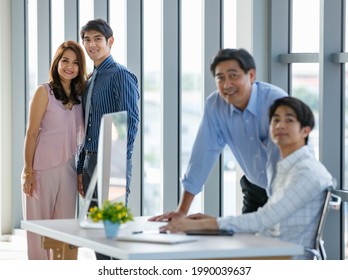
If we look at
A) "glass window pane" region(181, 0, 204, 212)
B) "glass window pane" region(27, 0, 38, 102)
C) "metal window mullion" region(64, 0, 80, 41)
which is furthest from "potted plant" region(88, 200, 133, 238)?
"glass window pane" region(27, 0, 38, 102)

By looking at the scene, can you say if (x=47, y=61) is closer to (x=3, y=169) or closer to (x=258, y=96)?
(x=3, y=169)

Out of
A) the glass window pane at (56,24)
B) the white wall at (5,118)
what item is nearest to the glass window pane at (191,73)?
the glass window pane at (56,24)

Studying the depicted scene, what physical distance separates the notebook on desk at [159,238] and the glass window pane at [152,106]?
3020 millimetres

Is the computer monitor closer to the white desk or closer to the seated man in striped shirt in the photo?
the white desk

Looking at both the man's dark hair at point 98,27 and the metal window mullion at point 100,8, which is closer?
the man's dark hair at point 98,27

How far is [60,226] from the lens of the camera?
12.2 ft

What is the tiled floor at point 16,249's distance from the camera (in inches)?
274

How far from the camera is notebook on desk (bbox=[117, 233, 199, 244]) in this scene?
322 cm

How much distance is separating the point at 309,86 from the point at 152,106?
59.9 inches

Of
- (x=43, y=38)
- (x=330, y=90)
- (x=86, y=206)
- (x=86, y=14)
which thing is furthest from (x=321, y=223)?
(x=43, y=38)

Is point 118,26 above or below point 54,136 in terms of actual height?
above

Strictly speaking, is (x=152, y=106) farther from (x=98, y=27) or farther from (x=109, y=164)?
(x=109, y=164)

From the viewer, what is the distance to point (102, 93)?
4.96 metres

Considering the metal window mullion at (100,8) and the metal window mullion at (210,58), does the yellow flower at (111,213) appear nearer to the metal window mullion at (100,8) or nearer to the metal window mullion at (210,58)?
the metal window mullion at (210,58)
